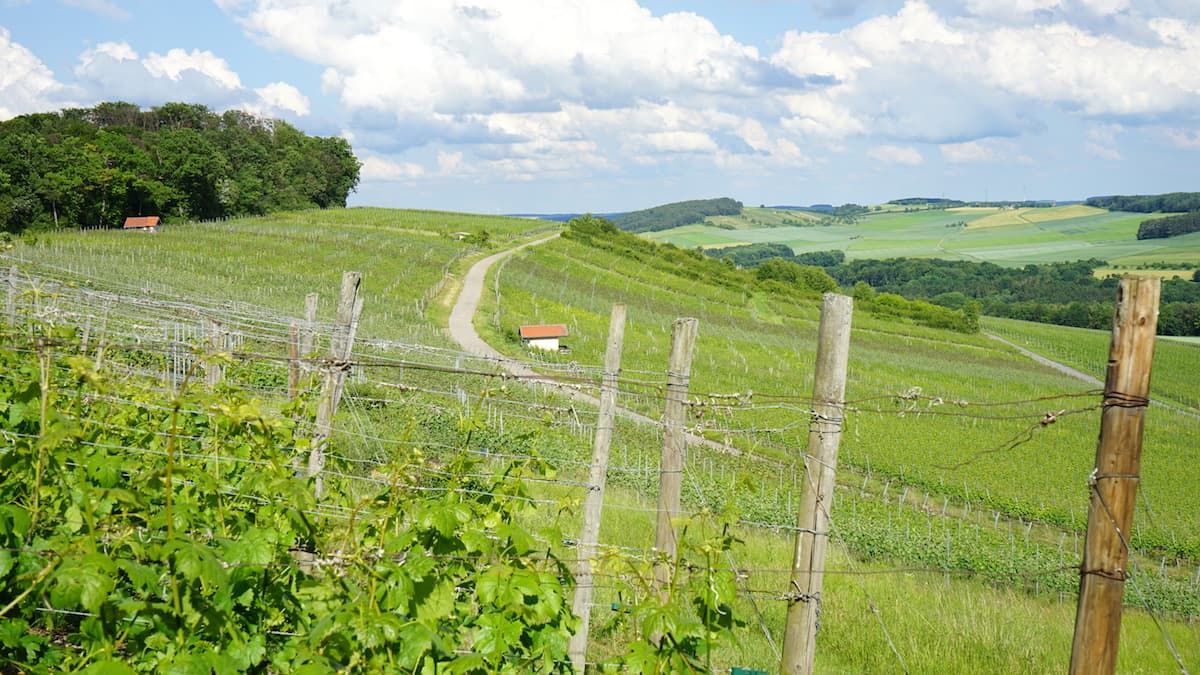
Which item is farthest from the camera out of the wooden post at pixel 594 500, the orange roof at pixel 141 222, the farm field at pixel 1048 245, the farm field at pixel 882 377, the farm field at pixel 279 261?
the farm field at pixel 1048 245

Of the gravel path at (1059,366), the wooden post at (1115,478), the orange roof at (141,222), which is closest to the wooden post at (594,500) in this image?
the wooden post at (1115,478)

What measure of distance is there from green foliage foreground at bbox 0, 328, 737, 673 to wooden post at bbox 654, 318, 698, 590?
331 millimetres

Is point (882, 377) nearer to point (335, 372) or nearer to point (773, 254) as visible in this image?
point (335, 372)

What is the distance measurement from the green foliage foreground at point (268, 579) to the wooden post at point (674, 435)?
1.09 feet

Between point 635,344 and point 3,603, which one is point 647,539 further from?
point 635,344

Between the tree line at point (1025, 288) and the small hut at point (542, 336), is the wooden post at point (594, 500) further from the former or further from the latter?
the tree line at point (1025, 288)

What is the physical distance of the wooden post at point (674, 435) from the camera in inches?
179

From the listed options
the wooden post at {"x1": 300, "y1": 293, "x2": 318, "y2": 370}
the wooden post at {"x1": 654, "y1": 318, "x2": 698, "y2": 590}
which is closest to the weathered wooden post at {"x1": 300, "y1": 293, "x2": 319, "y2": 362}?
the wooden post at {"x1": 300, "y1": 293, "x2": 318, "y2": 370}

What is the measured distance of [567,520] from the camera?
30.7ft

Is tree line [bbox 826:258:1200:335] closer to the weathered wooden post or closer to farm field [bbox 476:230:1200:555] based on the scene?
farm field [bbox 476:230:1200:555]

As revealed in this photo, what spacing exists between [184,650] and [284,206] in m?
95.1

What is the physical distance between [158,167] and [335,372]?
84911mm

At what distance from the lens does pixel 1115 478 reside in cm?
347

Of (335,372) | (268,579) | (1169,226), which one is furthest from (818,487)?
(1169,226)
